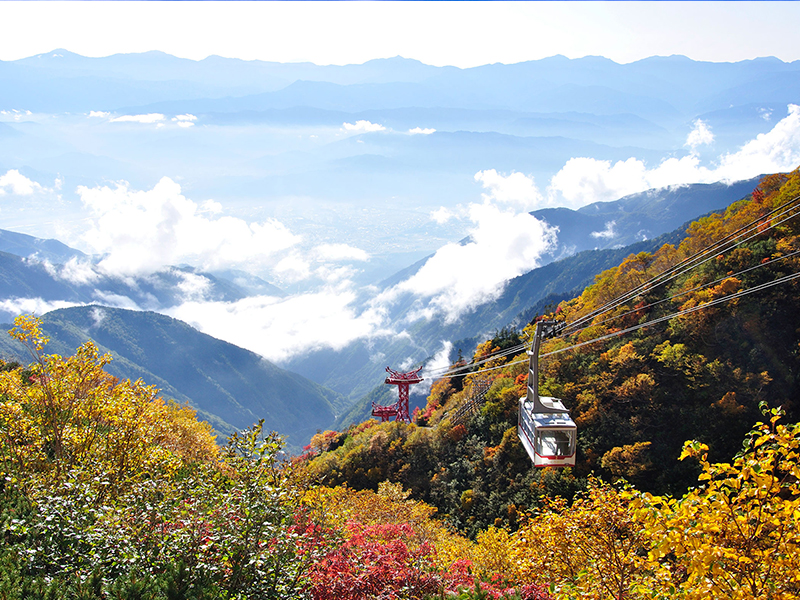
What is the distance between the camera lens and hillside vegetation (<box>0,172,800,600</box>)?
888cm

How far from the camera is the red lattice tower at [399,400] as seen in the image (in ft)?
206

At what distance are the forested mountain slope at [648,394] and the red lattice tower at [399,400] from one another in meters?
14.9

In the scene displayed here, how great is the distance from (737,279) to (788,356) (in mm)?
7055

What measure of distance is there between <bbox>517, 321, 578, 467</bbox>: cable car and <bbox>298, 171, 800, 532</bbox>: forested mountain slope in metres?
7.72

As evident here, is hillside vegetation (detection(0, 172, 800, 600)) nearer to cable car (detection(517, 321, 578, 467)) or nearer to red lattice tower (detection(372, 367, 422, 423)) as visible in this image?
cable car (detection(517, 321, 578, 467))

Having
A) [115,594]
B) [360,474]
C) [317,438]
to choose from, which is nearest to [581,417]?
[360,474]

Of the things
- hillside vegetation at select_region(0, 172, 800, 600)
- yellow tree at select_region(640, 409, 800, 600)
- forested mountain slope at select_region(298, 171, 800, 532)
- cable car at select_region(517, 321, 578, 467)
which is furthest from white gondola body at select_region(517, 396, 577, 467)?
yellow tree at select_region(640, 409, 800, 600)

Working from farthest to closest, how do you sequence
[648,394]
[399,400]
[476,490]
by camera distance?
[399,400] < [476,490] < [648,394]

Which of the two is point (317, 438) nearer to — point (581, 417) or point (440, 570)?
point (581, 417)

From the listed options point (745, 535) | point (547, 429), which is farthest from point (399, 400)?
point (745, 535)

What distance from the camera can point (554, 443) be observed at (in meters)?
23.2

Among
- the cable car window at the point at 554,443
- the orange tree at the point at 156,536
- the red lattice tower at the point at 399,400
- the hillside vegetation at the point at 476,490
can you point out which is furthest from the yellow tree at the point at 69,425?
the red lattice tower at the point at 399,400

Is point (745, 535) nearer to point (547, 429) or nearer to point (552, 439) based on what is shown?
point (547, 429)

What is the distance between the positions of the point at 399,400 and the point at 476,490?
32.4m
